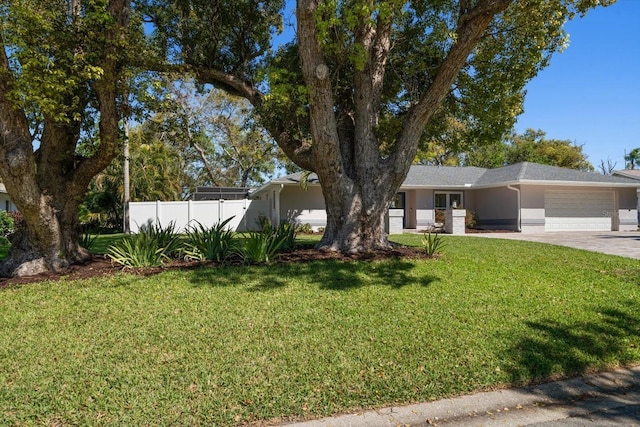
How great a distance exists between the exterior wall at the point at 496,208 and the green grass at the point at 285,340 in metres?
13.2

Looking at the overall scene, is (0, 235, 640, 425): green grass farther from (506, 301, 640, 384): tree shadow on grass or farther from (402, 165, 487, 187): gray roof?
(402, 165, 487, 187): gray roof

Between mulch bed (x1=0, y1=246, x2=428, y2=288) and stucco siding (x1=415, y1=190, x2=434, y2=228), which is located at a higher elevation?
stucco siding (x1=415, y1=190, x2=434, y2=228)

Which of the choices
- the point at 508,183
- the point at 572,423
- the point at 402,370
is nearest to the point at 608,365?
the point at 572,423

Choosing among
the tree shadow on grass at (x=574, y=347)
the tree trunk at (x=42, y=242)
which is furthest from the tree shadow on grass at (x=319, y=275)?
the tree trunk at (x=42, y=242)

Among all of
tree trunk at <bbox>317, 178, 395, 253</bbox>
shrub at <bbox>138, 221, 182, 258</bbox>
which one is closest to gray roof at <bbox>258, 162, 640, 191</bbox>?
tree trunk at <bbox>317, 178, 395, 253</bbox>

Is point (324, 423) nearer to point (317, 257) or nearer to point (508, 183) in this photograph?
point (317, 257)

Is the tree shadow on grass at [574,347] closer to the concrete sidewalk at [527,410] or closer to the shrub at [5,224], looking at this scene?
the concrete sidewalk at [527,410]

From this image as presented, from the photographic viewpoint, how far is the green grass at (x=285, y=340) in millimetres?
3566

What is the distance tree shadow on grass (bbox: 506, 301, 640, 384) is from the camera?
4277 mm

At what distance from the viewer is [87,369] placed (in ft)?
13.1

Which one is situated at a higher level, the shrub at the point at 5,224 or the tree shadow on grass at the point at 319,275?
the shrub at the point at 5,224

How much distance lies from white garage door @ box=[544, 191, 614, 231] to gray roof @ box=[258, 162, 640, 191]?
87cm

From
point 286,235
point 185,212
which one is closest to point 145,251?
point 286,235

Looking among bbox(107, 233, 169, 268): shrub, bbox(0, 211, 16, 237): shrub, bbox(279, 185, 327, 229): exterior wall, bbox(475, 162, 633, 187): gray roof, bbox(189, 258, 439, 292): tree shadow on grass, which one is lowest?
bbox(189, 258, 439, 292): tree shadow on grass
